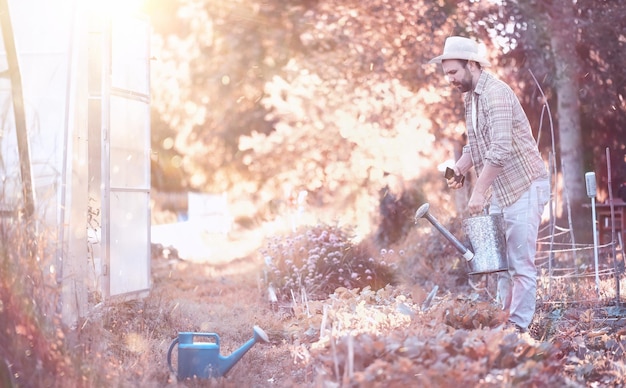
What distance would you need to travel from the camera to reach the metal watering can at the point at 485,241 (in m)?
5.22

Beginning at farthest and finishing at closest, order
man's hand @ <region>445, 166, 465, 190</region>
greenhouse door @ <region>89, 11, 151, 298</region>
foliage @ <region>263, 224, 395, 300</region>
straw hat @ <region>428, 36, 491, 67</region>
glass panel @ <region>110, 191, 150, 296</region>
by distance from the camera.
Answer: foliage @ <region>263, 224, 395, 300</region>
glass panel @ <region>110, 191, 150, 296</region>
greenhouse door @ <region>89, 11, 151, 298</region>
man's hand @ <region>445, 166, 465, 190</region>
straw hat @ <region>428, 36, 491, 67</region>

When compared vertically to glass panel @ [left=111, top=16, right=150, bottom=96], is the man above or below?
below

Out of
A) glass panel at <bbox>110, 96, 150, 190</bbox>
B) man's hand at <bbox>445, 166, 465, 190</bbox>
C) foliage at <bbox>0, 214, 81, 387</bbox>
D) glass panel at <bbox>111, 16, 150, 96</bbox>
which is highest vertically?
glass panel at <bbox>111, 16, 150, 96</bbox>

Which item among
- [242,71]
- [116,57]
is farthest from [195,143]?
[116,57]

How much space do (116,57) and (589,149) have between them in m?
7.58

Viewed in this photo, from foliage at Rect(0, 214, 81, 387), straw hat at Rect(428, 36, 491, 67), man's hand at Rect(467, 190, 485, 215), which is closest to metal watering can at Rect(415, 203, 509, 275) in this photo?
man's hand at Rect(467, 190, 485, 215)

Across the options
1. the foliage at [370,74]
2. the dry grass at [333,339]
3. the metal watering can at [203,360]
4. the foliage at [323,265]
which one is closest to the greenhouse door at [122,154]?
the dry grass at [333,339]

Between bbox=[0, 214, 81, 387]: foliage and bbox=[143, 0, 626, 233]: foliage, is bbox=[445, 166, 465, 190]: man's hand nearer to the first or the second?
bbox=[0, 214, 81, 387]: foliage

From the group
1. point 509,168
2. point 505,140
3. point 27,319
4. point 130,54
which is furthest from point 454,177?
point 130,54

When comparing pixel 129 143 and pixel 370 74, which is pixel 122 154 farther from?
pixel 370 74

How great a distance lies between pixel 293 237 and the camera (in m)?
9.28

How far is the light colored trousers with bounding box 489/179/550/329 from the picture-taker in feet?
17.2

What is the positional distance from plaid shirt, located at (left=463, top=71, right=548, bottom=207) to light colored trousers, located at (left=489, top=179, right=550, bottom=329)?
60 millimetres

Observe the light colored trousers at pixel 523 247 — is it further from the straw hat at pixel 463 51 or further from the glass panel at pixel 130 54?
the glass panel at pixel 130 54
